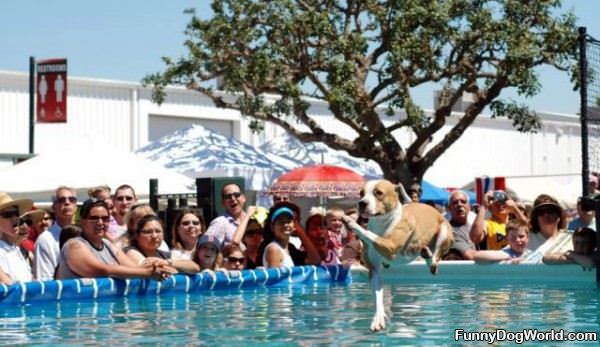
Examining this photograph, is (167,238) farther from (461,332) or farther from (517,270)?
(461,332)

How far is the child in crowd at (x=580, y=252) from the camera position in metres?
13.0

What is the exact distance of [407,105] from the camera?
27844 mm

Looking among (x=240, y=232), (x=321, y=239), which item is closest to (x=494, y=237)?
(x=321, y=239)

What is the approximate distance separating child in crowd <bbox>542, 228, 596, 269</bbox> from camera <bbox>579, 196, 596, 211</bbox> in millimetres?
290

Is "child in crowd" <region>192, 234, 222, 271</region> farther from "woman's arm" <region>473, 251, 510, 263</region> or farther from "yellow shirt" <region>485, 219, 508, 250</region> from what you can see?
"yellow shirt" <region>485, 219, 508, 250</region>

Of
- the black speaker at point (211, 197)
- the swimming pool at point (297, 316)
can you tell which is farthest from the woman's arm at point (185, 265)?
the black speaker at point (211, 197)

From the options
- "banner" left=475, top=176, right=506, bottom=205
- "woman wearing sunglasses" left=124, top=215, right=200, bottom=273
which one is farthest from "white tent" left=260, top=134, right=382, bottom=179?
"woman wearing sunglasses" left=124, top=215, right=200, bottom=273

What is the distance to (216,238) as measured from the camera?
1330cm

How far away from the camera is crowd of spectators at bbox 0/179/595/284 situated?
35.4 feet

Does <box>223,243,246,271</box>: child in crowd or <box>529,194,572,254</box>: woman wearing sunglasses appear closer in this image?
<box>223,243,246,271</box>: child in crowd

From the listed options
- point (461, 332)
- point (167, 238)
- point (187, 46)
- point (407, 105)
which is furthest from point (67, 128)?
point (461, 332)

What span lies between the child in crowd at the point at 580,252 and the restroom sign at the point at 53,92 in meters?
20.2

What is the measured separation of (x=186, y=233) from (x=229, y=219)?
1171 millimetres

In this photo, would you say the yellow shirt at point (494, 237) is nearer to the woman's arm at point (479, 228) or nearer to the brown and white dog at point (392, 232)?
the woman's arm at point (479, 228)
